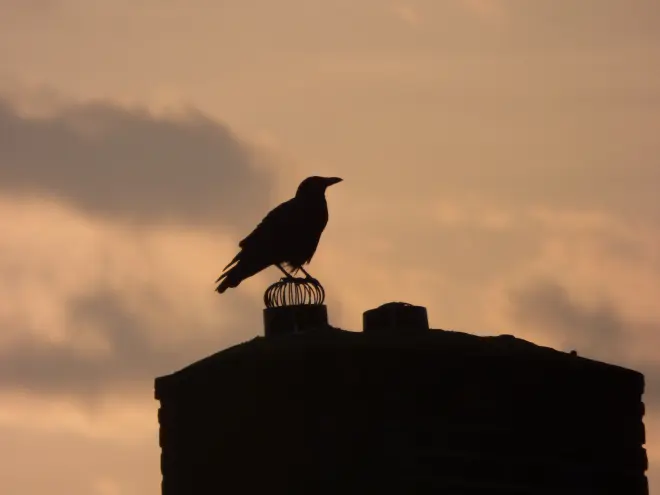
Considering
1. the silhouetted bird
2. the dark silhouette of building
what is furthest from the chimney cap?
the silhouetted bird

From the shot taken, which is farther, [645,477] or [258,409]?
[645,477]

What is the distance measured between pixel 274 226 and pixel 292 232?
0.28 m

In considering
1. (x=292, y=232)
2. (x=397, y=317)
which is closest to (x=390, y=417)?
(x=397, y=317)

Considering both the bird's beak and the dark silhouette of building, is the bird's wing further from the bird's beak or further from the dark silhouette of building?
the dark silhouette of building

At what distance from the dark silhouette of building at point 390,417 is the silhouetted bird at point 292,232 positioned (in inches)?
86.1

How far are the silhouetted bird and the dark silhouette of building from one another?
2188 millimetres

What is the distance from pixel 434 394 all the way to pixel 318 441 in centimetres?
135

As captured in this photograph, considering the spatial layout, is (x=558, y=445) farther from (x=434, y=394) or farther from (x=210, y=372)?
(x=210, y=372)

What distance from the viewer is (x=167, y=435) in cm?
2216

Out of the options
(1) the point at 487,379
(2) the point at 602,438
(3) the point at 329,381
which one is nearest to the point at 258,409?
(3) the point at 329,381

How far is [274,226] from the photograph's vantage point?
2448 centimetres

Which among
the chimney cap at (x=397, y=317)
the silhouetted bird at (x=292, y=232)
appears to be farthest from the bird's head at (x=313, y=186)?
the chimney cap at (x=397, y=317)

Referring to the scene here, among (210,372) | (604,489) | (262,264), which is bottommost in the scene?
(604,489)

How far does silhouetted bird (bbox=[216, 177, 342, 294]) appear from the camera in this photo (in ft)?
79.9
